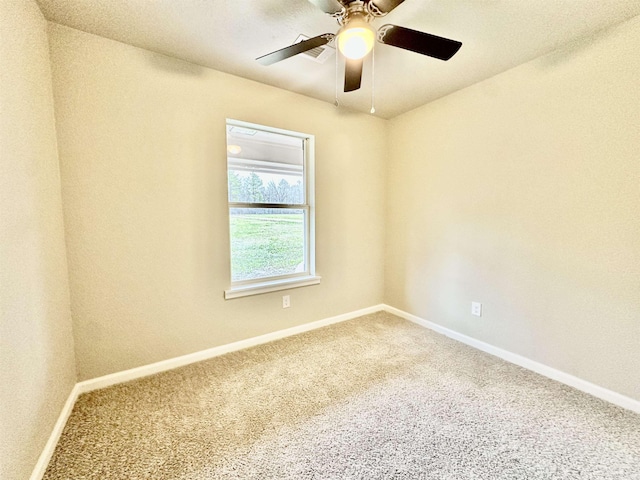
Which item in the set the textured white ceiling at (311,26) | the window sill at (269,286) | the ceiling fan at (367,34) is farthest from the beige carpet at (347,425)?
the textured white ceiling at (311,26)

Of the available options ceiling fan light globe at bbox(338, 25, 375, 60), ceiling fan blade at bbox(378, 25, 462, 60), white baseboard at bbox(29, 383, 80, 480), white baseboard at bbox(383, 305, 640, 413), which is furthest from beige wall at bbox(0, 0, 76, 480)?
white baseboard at bbox(383, 305, 640, 413)

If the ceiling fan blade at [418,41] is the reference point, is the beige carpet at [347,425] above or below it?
below

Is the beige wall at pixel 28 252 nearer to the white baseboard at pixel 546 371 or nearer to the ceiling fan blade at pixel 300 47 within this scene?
the ceiling fan blade at pixel 300 47

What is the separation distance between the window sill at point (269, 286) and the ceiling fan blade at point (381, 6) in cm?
213

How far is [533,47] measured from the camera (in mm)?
1854

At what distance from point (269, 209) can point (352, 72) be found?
1.41m

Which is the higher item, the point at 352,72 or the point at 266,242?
the point at 352,72

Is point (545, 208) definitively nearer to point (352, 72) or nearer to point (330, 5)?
point (352, 72)

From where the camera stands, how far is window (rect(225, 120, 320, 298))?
2.45m

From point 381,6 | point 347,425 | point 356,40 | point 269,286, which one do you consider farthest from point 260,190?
point 347,425

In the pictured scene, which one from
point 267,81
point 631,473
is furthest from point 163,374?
point 631,473

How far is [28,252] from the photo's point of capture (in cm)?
128

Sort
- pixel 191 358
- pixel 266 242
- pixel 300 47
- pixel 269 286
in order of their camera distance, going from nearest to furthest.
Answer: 1. pixel 300 47
2. pixel 191 358
3. pixel 269 286
4. pixel 266 242

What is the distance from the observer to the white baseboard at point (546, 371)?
1680 millimetres
